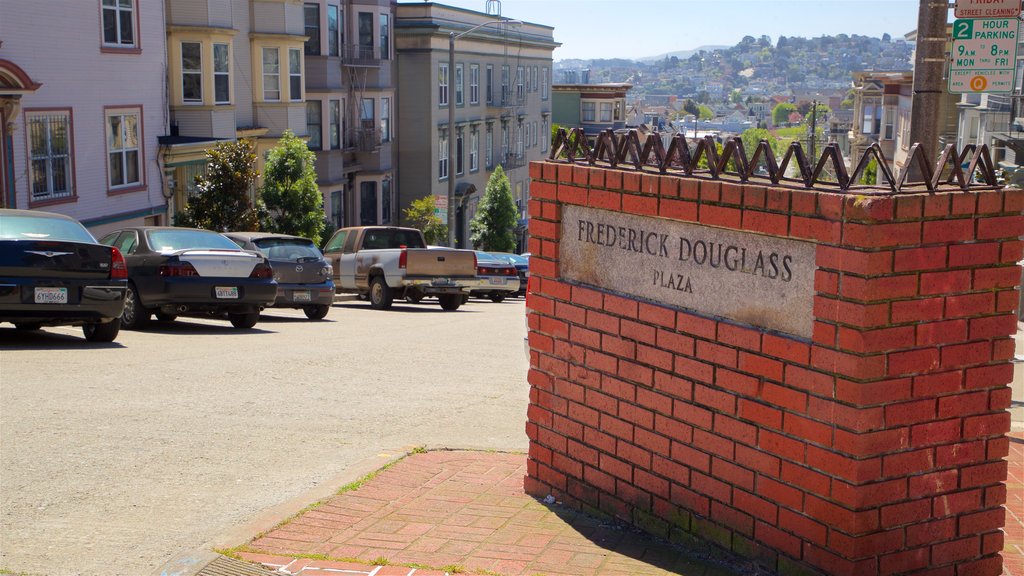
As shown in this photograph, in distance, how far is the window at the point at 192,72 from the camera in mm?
31969

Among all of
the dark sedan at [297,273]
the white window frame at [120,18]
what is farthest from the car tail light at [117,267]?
the white window frame at [120,18]

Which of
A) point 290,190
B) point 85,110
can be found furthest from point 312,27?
point 85,110

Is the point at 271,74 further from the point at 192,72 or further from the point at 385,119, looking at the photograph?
the point at 385,119

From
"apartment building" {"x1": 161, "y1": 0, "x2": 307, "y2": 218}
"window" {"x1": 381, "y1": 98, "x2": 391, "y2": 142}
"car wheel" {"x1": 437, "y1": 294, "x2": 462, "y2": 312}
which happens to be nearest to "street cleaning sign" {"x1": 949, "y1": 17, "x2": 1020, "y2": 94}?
"car wheel" {"x1": 437, "y1": 294, "x2": 462, "y2": 312}

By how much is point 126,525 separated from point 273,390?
401 cm

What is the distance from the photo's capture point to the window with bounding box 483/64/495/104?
55.6 metres

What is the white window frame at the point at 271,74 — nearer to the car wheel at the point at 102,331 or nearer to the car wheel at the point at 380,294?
the car wheel at the point at 380,294

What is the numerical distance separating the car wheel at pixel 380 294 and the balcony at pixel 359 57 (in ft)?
70.2

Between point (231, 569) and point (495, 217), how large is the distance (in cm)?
4528

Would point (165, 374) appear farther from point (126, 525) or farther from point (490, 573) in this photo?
point (490, 573)

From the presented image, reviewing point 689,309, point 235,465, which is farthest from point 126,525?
point 689,309

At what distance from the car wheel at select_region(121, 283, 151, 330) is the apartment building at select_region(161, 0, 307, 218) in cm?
1487

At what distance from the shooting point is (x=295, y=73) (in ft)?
123

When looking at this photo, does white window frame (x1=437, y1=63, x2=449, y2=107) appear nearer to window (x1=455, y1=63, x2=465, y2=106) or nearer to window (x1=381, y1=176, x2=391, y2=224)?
window (x1=455, y1=63, x2=465, y2=106)
